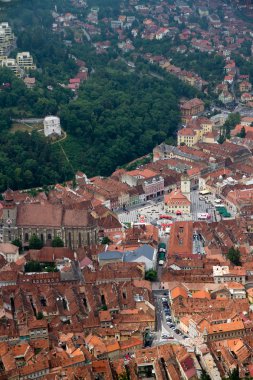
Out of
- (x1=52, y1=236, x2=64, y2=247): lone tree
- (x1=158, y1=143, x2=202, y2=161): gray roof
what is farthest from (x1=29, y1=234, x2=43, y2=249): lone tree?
(x1=158, y1=143, x2=202, y2=161): gray roof

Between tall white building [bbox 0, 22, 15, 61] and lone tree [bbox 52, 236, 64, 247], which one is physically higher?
tall white building [bbox 0, 22, 15, 61]

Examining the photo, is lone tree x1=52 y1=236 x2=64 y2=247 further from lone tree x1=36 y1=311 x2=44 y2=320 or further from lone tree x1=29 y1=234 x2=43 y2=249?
lone tree x1=36 y1=311 x2=44 y2=320

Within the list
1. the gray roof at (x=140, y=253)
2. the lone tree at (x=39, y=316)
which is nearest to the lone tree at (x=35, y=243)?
the gray roof at (x=140, y=253)

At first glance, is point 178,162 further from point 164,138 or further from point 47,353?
point 47,353

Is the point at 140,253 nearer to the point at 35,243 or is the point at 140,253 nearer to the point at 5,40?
the point at 35,243

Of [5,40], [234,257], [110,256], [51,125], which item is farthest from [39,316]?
[5,40]
